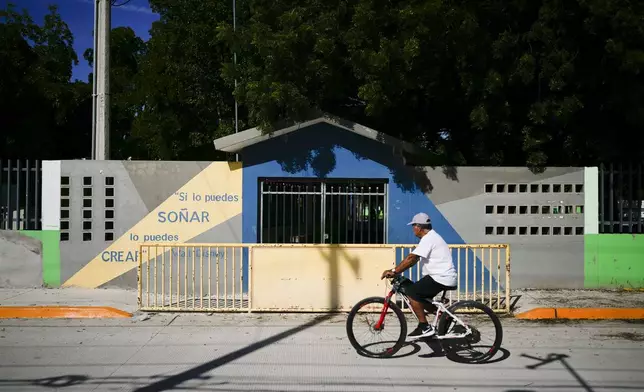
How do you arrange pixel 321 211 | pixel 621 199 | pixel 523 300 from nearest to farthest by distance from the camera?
1. pixel 523 300
2. pixel 321 211
3. pixel 621 199

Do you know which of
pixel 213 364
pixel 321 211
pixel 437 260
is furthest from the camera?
pixel 321 211

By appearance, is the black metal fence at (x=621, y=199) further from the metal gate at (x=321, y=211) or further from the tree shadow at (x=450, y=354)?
the tree shadow at (x=450, y=354)

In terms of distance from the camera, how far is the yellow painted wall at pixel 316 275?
28.9 ft

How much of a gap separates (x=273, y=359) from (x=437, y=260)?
2.17 metres

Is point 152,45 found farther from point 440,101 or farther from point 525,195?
point 525,195

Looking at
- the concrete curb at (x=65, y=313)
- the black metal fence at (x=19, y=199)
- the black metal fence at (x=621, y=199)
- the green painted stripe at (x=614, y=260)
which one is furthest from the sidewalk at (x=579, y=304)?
the black metal fence at (x=19, y=199)

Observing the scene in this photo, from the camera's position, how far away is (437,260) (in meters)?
6.52

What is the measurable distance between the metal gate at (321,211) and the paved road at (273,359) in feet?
8.53

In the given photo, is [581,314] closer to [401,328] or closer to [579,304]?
[579,304]

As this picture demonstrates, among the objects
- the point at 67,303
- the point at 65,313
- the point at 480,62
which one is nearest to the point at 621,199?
the point at 480,62

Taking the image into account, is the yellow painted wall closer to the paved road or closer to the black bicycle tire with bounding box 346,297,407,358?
the paved road

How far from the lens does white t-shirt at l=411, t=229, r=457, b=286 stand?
6.51 m

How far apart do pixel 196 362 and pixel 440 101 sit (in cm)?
814

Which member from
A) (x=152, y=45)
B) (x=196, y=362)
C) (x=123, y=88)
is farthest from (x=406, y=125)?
(x=123, y=88)
